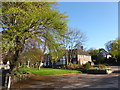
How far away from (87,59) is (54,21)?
49.9 m

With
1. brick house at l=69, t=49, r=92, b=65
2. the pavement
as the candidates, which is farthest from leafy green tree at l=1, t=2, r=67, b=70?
brick house at l=69, t=49, r=92, b=65

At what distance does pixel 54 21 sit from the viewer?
1284cm

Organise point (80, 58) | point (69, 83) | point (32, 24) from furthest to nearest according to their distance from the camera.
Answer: point (80, 58), point (32, 24), point (69, 83)

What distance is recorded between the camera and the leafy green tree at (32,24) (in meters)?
11.5

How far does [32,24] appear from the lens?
12938mm

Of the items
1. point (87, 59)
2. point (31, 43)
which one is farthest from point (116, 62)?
point (31, 43)

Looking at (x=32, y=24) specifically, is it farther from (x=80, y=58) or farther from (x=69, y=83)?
(x=80, y=58)

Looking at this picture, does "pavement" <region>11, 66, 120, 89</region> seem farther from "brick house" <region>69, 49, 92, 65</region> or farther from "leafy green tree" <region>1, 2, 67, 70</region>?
"brick house" <region>69, 49, 92, 65</region>

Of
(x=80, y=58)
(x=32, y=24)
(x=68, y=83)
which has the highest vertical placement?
(x=32, y=24)

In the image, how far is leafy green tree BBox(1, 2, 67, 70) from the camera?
11539 millimetres

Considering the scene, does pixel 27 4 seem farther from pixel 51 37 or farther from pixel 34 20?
pixel 51 37

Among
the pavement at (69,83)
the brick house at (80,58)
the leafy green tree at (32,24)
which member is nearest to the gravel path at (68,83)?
the pavement at (69,83)

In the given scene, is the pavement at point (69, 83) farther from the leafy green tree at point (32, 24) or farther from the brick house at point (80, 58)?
the brick house at point (80, 58)

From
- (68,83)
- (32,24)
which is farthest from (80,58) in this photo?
(32,24)
